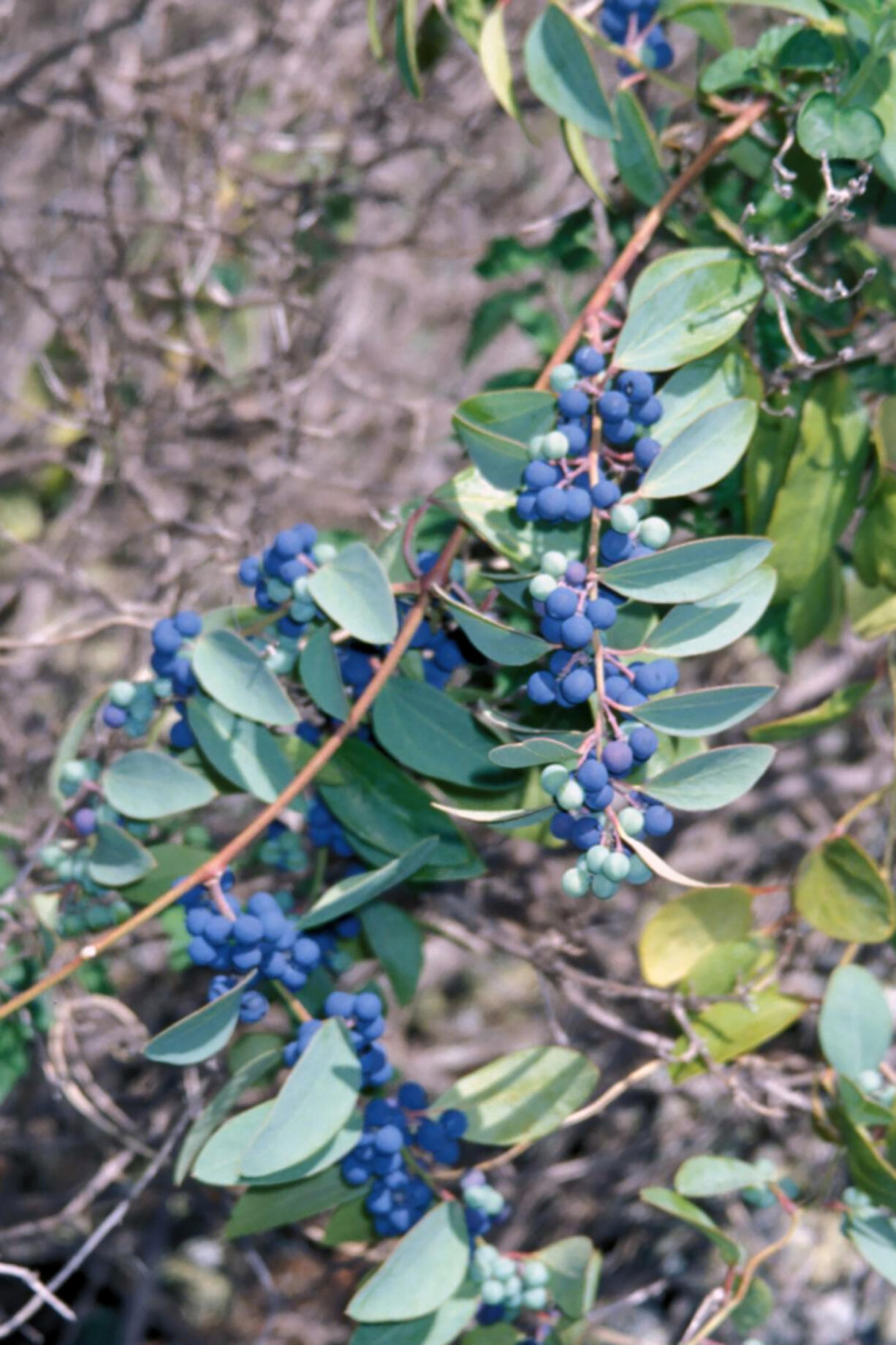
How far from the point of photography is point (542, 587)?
35.4 inches

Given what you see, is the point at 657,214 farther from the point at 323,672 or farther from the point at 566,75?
the point at 323,672

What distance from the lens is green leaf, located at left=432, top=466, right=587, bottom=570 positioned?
0.99 meters

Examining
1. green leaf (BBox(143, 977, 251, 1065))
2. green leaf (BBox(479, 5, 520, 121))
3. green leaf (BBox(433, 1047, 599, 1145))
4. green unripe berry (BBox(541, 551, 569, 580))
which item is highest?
green leaf (BBox(479, 5, 520, 121))

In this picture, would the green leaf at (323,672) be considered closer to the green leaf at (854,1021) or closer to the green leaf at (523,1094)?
the green leaf at (523,1094)

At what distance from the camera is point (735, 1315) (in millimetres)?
1150

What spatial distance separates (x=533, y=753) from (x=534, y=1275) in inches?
19.1

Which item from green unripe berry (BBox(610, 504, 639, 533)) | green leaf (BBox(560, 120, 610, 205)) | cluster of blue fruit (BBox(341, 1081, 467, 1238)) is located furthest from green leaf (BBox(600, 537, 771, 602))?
cluster of blue fruit (BBox(341, 1081, 467, 1238))

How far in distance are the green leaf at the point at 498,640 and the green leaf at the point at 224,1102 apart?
1.22 ft

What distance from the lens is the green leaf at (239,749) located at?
3.50 ft

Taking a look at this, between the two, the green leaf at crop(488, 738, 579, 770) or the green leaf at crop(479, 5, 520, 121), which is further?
the green leaf at crop(479, 5, 520, 121)

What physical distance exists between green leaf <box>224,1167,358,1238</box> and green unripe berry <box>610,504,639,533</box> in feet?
1.85

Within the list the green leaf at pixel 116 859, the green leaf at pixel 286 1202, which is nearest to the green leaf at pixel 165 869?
the green leaf at pixel 116 859

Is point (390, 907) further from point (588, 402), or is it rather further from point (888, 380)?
point (888, 380)

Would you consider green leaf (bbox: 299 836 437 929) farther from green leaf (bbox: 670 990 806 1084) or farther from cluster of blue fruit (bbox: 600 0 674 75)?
cluster of blue fruit (bbox: 600 0 674 75)
